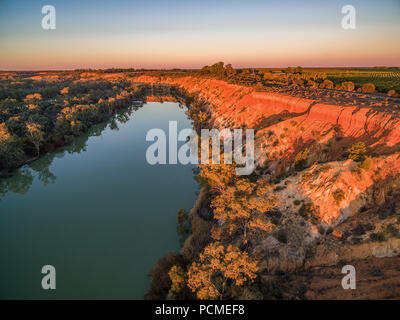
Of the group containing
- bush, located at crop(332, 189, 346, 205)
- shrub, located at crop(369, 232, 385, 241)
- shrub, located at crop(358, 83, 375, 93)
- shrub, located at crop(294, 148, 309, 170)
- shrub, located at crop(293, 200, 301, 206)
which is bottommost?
shrub, located at crop(369, 232, 385, 241)

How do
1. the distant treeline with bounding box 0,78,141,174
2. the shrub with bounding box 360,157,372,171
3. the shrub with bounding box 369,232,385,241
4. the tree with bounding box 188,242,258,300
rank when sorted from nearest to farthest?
the tree with bounding box 188,242,258,300, the shrub with bounding box 369,232,385,241, the shrub with bounding box 360,157,372,171, the distant treeline with bounding box 0,78,141,174

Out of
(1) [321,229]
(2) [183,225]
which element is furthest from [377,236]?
(2) [183,225]

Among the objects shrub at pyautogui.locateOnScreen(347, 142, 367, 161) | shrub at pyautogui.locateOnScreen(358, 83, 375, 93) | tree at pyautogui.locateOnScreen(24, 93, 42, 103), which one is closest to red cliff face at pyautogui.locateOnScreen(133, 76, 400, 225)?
shrub at pyautogui.locateOnScreen(347, 142, 367, 161)

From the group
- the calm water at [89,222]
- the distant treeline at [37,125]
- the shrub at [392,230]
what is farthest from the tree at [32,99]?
the shrub at [392,230]

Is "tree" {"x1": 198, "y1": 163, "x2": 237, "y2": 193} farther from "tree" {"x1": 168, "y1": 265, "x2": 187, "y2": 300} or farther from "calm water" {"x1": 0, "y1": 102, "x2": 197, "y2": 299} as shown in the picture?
"tree" {"x1": 168, "y1": 265, "x2": 187, "y2": 300}

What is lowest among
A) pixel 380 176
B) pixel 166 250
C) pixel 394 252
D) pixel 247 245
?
pixel 166 250

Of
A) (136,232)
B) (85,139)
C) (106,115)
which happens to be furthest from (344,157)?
(106,115)

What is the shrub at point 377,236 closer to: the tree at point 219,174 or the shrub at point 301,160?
the shrub at point 301,160

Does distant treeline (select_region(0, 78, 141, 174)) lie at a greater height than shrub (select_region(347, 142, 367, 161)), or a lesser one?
greater

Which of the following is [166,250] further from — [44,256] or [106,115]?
[106,115]
